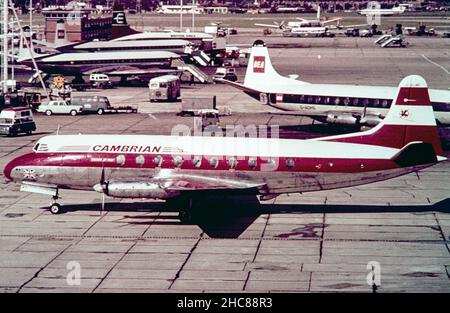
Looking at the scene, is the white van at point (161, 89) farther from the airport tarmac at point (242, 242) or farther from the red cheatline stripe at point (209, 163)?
the red cheatline stripe at point (209, 163)

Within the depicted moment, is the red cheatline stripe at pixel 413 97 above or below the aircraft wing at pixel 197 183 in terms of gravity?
above

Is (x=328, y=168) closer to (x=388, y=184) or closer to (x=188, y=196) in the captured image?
(x=188, y=196)

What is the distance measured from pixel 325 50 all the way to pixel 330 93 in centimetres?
10385

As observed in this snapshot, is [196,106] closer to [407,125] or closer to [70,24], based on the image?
[407,125]

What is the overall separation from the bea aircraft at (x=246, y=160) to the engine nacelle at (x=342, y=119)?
85.5ft

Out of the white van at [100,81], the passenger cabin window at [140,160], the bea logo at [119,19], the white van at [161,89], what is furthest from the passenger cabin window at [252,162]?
the bea logo at [119,19]

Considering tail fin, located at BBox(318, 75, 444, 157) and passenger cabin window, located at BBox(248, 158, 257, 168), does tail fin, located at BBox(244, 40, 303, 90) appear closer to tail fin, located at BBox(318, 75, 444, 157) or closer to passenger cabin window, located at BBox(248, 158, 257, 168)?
tail fin, located at BBox(318, 75, 444, 157)

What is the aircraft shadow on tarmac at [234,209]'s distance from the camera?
50250 millimetres

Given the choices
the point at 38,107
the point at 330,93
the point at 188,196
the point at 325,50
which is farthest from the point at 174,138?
the point at 325,50

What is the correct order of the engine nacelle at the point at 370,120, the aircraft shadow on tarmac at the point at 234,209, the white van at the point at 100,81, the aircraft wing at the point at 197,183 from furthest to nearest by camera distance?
the white van at the point at 100,81, the engine nacelle at the point at 370,120, the aircraft shadow on tarmac at the point at 234,209, the aircraft wing at the point at 197,183

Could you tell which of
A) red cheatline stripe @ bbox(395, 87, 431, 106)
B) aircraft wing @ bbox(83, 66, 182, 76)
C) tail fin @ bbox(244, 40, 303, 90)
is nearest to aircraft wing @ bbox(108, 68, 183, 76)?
aircraft wing @ bbox(83, 66, 182, 76)

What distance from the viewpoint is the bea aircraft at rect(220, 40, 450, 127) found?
77413mm

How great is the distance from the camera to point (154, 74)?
12369 centimetres

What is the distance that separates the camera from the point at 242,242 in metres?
46.4
